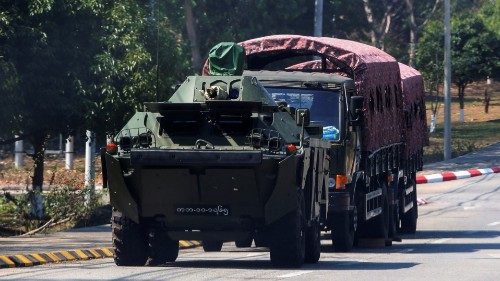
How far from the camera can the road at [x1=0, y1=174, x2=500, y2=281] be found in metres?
15.3

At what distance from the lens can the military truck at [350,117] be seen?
1942 centimetres

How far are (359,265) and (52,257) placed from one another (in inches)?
164

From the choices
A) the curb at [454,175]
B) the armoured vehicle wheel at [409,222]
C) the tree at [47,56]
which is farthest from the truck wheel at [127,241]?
the curb at [454,175]

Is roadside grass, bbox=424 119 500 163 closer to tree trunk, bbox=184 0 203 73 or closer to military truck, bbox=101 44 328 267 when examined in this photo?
tree trunk, bbox=184 0 203 73

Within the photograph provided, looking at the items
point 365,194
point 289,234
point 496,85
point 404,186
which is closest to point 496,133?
point 496,85

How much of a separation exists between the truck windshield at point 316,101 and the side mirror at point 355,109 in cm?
21

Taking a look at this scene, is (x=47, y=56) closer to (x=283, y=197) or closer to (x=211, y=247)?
(x=211, y=247)

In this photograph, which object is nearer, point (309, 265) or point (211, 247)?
point (309, 265)

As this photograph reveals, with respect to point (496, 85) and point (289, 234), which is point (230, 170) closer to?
point (289, 234)

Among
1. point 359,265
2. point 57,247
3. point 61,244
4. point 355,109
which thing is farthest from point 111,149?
point 355,109

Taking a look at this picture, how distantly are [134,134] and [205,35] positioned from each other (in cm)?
3980

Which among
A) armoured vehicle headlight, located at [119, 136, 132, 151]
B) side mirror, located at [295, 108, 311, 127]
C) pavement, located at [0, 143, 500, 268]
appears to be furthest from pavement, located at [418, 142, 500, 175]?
armoured vehicle headlight, located at [119, 136, 132, 151]

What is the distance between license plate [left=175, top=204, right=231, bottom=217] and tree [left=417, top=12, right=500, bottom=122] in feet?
168

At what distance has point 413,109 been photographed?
26016mm
